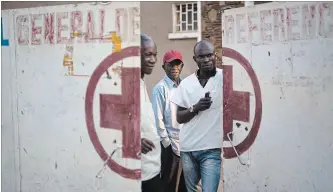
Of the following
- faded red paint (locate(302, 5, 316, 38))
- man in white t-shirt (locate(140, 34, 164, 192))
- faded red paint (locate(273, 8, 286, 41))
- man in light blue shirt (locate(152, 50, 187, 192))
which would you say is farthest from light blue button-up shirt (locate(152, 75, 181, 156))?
faded red paint (locate(302, 5, 316, 38))

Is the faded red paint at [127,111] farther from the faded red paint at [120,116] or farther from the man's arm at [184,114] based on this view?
the man's arm at [184,114]

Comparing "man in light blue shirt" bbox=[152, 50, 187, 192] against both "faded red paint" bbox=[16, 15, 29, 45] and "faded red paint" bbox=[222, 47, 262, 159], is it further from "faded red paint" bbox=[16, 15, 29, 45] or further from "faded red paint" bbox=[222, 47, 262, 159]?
"faded red paint" bbox=[16, 15, 29, 45]

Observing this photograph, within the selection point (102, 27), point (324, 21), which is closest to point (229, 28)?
point (324, 21)

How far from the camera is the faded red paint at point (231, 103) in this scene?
3273mm

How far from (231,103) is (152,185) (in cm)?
78

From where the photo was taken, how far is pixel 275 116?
10.4ft

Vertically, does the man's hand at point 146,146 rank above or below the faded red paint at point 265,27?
below

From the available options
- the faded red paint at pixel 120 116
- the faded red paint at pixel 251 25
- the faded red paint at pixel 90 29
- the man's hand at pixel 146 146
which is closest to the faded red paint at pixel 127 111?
the faded red paint at pixel 120 116

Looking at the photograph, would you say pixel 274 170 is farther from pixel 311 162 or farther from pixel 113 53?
pixel 113 53

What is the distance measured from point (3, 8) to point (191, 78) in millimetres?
1457

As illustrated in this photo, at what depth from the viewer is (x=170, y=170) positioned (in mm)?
4203

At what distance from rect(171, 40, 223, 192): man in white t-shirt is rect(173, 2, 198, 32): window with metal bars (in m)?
1.64

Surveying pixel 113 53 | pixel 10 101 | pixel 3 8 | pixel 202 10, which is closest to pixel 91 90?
pixel 113 53

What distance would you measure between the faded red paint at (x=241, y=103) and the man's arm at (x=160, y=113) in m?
0.88
